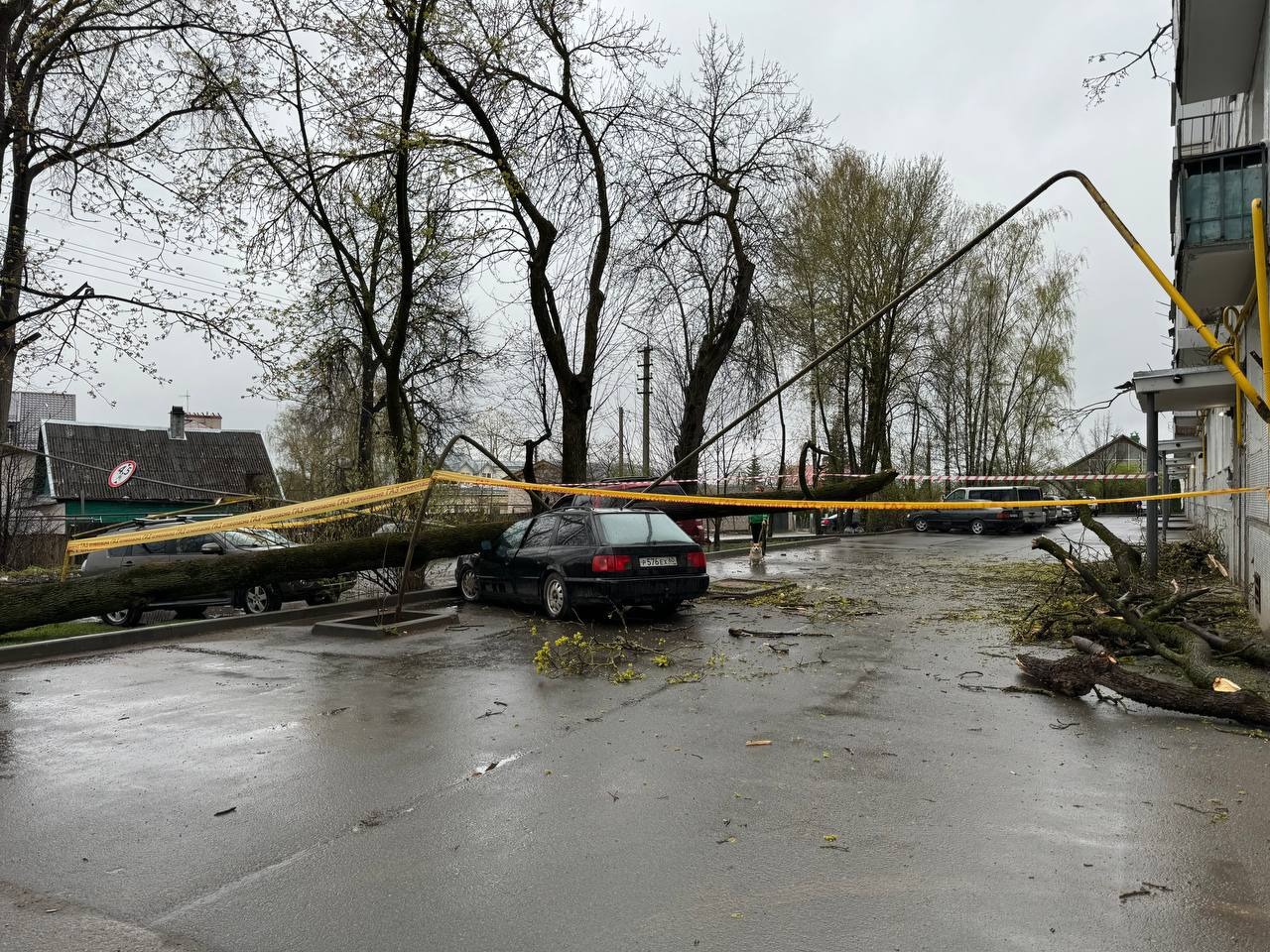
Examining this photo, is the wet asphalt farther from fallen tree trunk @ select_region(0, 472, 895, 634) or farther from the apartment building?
the apartment building

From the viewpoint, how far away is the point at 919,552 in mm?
25406

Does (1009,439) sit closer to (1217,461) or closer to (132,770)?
(1217,461)

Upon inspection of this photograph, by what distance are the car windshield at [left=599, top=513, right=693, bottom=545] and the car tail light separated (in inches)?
8.1

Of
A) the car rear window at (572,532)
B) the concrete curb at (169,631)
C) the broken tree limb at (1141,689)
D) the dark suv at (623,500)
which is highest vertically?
the dark suv at (623,500)

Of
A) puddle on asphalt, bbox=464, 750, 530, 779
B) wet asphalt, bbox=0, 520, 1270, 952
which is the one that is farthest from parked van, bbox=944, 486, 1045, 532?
puddle on asphalt, bbox=464, 750, 530, 779

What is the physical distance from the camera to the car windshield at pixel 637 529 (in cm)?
1095

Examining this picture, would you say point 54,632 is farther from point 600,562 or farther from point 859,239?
point 859,239

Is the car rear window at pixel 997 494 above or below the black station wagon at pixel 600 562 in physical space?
above

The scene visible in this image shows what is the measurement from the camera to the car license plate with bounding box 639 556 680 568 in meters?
10.9

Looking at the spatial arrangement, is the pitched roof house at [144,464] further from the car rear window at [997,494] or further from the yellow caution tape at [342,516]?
the car rear window at [997,494]

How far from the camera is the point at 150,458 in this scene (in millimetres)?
47625

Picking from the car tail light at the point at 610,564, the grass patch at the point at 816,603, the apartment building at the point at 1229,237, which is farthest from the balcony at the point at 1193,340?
the car tail light at the point at 610,564

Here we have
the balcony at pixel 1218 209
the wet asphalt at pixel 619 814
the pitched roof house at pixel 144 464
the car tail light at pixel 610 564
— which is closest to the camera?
the wet asphalt at pixel 619 814

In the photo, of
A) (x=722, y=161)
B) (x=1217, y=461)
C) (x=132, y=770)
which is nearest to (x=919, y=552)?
(x=1217, y=461)
